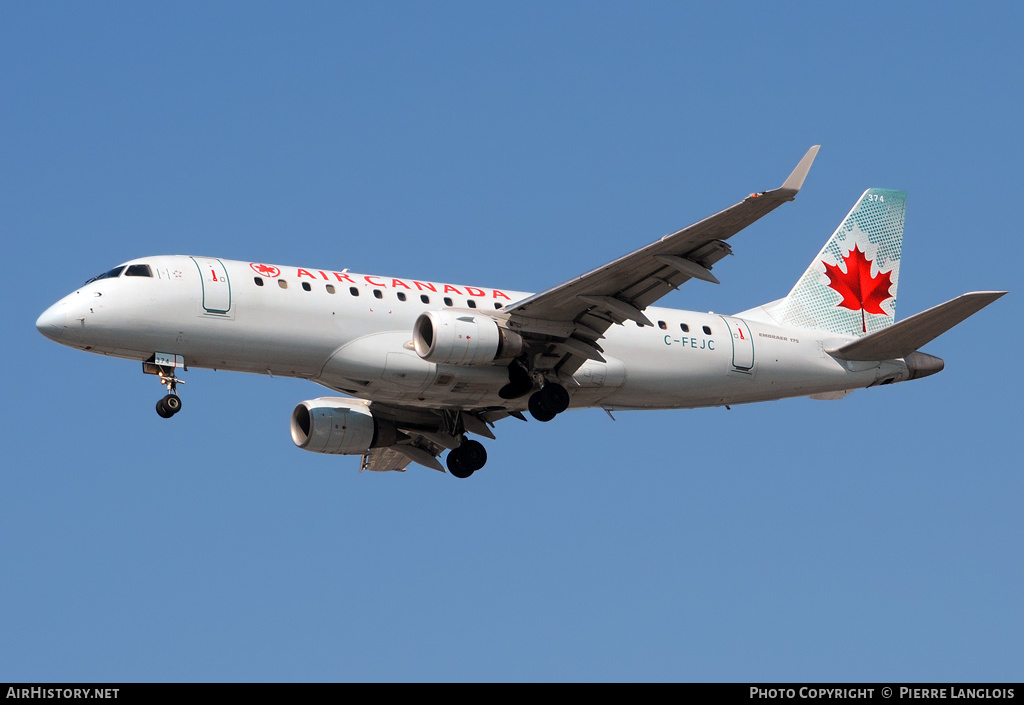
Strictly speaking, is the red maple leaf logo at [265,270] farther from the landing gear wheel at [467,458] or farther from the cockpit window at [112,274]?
the landing gear wheel at [467,458]

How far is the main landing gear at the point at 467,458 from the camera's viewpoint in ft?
129

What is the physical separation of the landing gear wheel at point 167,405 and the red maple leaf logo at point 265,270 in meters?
3.45

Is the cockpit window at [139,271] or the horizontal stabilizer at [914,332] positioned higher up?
the cockpit window at [139,271]

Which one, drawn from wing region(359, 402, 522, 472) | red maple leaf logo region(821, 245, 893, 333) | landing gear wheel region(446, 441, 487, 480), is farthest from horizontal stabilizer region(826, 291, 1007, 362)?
landing gear wheel region(446, 441, 487, 480)

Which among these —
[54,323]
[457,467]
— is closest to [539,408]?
[457,467]

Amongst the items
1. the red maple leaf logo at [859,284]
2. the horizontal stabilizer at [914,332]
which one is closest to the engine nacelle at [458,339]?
the horizontal stabilizer at [914,332]

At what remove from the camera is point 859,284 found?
137 feet

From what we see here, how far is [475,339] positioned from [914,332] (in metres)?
11.7

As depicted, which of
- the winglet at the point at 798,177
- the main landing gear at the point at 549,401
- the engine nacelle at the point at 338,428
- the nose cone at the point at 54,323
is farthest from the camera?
the engine nacelle at the point at 338,428

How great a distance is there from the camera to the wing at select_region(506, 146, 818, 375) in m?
30.8

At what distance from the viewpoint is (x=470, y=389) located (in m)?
35.1
